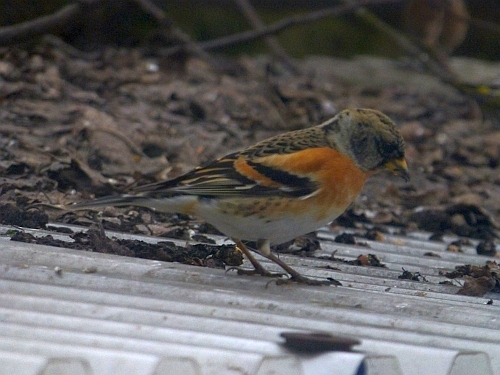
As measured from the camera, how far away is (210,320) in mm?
3125

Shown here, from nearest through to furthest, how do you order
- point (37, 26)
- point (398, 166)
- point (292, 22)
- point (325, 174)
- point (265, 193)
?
point (265, 193) → point (325, 174) → point (398, 166) → point (37, 26) → point (292, 22)

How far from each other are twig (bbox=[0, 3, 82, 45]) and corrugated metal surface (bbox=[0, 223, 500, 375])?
14.3ft

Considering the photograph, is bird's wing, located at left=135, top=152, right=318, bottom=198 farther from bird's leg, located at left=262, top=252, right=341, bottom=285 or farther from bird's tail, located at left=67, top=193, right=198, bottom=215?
bird's leg, located at left=262, top=252, right=341, bottom=285

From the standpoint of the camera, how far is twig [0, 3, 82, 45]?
7953 millimetres

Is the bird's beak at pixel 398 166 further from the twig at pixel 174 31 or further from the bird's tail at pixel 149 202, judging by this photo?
the twig at pixel 174 31

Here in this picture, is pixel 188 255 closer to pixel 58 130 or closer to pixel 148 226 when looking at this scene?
pixel 148 226

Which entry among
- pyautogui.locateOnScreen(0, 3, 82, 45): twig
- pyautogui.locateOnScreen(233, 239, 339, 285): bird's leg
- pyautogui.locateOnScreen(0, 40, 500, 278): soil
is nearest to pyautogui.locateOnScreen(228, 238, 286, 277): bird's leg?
pyautogui.locateOnScreen(233, 239, 339, 285): bird's leg

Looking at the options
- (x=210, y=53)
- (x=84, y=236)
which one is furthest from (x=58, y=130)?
(x=210, y=53)

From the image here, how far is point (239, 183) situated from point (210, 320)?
1.32 m

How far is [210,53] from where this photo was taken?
11.1 m

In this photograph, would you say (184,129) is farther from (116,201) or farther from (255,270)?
(116,201)

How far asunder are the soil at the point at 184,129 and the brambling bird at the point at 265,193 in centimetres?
29

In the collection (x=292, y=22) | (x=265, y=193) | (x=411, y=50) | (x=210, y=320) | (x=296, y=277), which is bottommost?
(x=296, y=277)

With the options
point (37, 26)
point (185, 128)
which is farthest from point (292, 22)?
point (37, 26)
